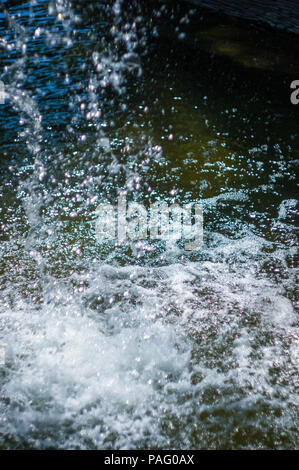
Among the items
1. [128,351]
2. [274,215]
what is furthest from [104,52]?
[128,351]

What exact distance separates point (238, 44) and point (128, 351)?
21.2 ft

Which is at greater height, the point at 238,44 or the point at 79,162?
the point at 238,44

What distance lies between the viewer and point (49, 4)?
8.26 meters

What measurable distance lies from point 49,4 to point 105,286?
7.79 m

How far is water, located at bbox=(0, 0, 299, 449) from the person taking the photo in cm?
204

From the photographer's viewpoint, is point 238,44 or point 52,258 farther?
point 238,44

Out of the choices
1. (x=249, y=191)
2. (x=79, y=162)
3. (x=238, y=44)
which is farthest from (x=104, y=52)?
(x=249, y=191)

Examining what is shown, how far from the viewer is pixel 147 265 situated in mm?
2959

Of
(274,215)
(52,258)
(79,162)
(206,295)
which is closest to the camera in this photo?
(206,295)

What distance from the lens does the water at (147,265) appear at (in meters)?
2.04
